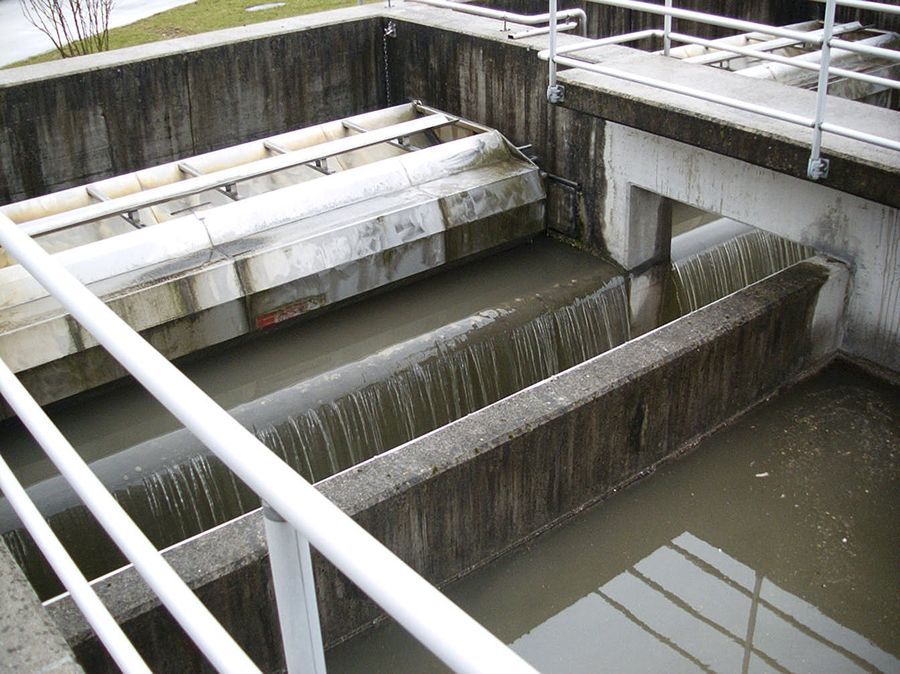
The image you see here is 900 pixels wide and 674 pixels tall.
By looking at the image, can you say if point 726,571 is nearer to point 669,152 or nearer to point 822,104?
point 822,104

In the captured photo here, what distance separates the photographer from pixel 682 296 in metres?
8.30

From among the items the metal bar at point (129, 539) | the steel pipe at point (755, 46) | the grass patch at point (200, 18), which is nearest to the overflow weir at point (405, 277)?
the steel pipe at point (755, 46)

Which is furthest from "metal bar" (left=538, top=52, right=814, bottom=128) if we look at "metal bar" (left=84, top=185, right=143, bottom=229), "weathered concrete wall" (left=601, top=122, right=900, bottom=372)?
"metal bar" (left=84, top=185, right=143, bottom=229)

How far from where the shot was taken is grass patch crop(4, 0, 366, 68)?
13.7 m

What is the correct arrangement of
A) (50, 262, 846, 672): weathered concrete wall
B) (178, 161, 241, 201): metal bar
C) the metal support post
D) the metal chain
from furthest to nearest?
the metal chain → (178, 161, 241, 201): metal bar → the metal support post → (50, 262, 846, 672): weathered concrete wall

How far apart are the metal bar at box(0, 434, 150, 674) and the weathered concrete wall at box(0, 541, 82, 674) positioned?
199mm

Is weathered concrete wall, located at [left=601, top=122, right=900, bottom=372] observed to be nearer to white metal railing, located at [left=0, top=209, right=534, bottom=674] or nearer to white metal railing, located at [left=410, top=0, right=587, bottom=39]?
white metal railing, located at [left=410, top=0, right=587, bottom=39]

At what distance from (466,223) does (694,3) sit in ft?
17.5

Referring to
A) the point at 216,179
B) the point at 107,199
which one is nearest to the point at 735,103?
the point at 216,179

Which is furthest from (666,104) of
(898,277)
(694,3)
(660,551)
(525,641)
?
(694,3)

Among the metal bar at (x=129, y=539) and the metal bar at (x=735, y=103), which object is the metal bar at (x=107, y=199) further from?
the metal bar at (x=129, y=539)

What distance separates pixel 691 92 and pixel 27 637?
5.27 metres

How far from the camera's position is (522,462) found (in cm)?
501

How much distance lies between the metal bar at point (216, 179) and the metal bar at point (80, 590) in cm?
471
